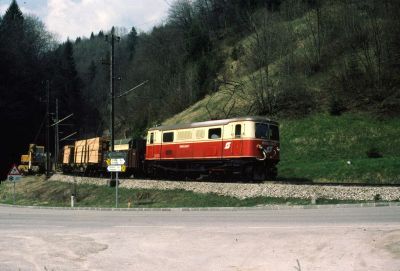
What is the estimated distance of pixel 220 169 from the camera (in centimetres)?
2753

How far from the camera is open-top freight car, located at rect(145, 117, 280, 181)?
26016 mm

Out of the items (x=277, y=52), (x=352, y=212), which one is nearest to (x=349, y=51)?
(x=277, y=52)

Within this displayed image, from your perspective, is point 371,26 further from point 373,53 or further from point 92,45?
point 92,45

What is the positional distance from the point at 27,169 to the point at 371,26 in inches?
1679

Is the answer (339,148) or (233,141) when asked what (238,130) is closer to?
(233,141)

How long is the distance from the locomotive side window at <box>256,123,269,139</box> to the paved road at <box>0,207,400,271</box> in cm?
923

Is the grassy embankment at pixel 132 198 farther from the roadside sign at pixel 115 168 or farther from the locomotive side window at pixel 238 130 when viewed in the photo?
the locomotive side window at pixel 238 130

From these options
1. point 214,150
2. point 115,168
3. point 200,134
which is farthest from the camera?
point 200,134

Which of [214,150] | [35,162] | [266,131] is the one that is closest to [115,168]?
[214,150]

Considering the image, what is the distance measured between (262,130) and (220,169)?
3096 millimetres

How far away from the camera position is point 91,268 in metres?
9.39

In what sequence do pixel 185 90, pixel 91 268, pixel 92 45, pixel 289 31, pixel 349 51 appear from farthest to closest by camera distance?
pixel 92 45 → pixel 185 90 → pixel 289 31 → pixel 349 51 → pixel 91 268

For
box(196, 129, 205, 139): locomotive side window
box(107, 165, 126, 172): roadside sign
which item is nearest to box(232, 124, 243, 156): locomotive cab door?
box(196, 129, 205, 139): locomotive side window

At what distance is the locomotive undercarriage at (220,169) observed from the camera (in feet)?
86.3
